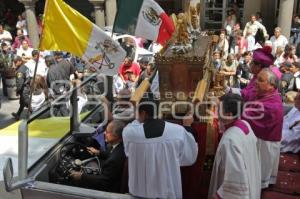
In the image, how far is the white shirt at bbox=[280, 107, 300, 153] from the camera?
16.5 ft

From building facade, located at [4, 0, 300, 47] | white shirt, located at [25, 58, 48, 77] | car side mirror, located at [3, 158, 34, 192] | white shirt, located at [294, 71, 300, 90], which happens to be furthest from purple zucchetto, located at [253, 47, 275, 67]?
building facade, located at [4, 0, 300, 47]

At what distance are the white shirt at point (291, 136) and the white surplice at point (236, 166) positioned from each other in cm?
176

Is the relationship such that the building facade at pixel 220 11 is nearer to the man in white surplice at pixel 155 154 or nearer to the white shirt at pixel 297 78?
the white shirt at pixel 297 78

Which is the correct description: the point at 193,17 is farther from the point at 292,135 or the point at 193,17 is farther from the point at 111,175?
the point at 111,175

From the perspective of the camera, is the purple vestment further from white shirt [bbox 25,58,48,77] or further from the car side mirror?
white shirt [bbox 25,58,48,77]

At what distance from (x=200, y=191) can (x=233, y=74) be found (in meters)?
5.01

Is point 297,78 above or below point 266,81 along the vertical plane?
below

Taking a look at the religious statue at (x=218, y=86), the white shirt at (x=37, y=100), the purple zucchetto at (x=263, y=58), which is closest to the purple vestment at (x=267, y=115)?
the purple zucchetto at (x=263, y=58)

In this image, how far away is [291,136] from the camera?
A: 5.05m

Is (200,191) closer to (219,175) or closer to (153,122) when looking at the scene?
(219,175)

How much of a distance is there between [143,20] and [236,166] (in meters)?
2.68

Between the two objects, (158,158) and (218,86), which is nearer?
(158,158)

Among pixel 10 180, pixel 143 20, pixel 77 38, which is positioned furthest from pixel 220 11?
pixel 10 180

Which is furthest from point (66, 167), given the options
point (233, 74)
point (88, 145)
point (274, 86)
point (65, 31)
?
point (233, 74)
